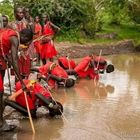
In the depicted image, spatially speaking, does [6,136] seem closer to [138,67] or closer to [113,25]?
[138,67]

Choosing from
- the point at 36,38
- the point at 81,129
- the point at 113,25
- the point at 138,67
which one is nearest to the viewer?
the point at 81,129

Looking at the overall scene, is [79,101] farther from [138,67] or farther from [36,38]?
[138,67]

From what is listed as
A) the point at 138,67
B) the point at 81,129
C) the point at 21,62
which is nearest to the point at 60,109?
the point at 81,129

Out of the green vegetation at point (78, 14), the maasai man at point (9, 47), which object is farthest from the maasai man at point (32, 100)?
the green vegetation at point (78, 14)

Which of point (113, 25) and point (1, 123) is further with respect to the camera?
point (113, 25)

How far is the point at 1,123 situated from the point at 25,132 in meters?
0.41

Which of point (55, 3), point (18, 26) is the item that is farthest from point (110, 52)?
point (18, 26)

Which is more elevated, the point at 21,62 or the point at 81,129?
the point at 21,62

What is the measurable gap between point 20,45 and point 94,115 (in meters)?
1.87

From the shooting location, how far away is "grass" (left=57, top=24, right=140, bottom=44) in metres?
19.7

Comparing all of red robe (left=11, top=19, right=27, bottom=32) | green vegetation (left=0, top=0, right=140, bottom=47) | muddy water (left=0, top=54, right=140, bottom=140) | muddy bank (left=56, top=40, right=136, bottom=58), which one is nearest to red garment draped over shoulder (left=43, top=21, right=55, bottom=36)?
muddy water (left=0, top=54, right=140, bottom=140)

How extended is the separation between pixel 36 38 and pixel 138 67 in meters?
4.19

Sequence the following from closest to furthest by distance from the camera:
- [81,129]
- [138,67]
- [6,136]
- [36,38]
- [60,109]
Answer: [6,136], [81,129], [60,109], [36,38], [138,67]

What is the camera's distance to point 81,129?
7.57 m
